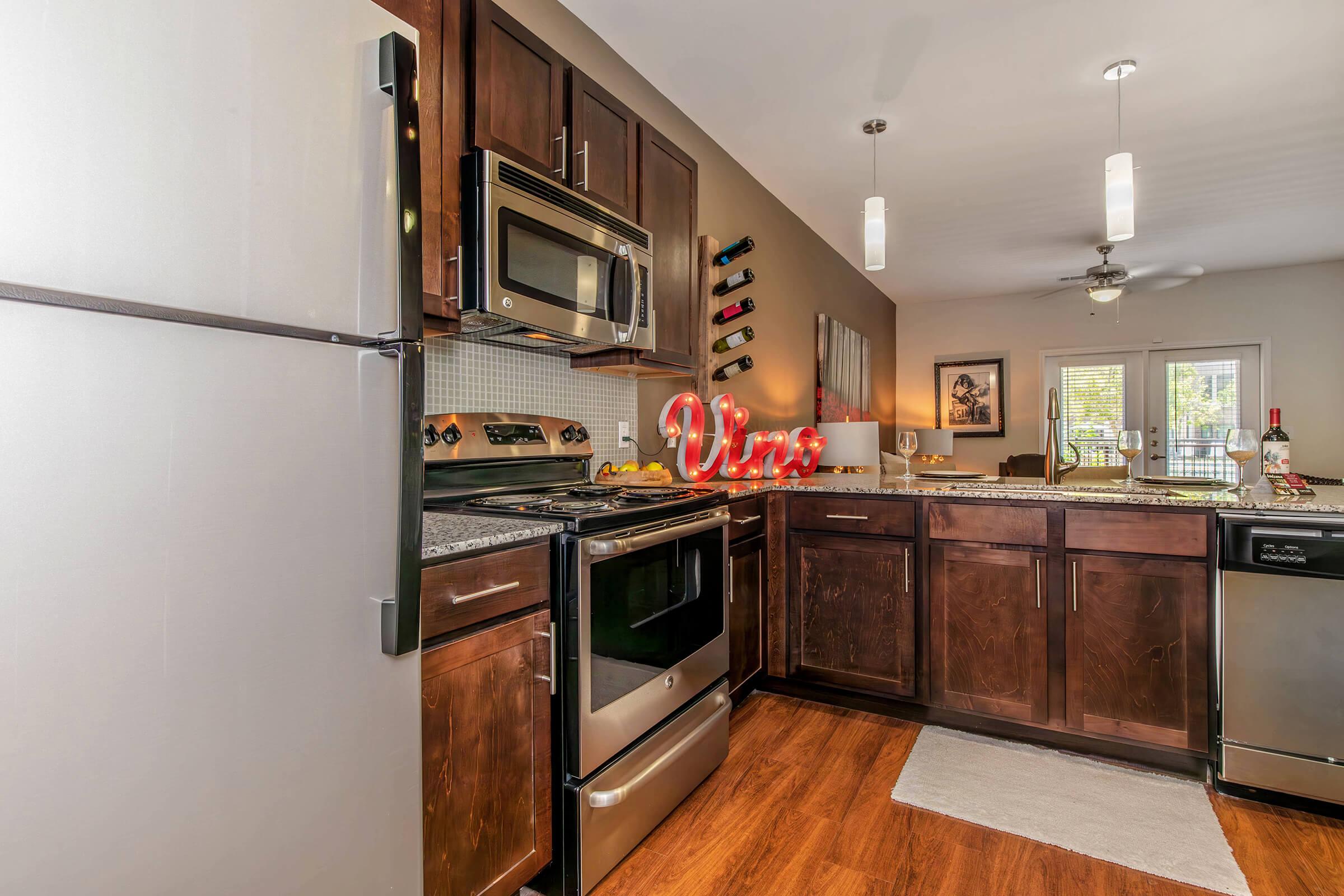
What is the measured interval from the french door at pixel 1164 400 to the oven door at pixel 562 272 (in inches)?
214

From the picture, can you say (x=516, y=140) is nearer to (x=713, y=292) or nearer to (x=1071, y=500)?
(x=713, y=292)

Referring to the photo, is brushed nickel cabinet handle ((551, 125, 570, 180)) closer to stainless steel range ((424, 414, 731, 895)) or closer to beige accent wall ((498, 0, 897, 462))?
beige accent wall ((498, 0, 897, 462))

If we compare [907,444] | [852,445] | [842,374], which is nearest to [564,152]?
[907,444]

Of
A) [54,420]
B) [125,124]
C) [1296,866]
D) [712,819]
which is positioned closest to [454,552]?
[54,420]

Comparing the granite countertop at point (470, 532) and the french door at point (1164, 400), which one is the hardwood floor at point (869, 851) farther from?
the french door at point (1164, 400)

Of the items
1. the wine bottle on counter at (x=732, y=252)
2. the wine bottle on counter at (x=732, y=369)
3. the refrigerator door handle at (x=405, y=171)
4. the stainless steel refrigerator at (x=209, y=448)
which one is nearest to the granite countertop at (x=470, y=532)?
the stainless steel refrigerator at (x=209, y=448)

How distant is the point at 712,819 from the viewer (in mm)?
1856

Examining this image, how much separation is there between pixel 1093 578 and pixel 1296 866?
85 cm

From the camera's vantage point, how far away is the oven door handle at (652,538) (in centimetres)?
151

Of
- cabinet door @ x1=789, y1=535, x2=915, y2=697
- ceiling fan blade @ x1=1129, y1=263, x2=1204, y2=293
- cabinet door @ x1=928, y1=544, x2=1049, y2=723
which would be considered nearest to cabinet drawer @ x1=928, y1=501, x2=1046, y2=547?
cabinet door @ x1=928, y1=544, x2=1049, y2=723

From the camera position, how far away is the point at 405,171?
1.04 meters

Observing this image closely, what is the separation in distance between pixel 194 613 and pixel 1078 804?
2.31 metres

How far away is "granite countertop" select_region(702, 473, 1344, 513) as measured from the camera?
2.00 metres

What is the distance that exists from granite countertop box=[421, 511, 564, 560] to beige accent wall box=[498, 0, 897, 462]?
134 centimetres
